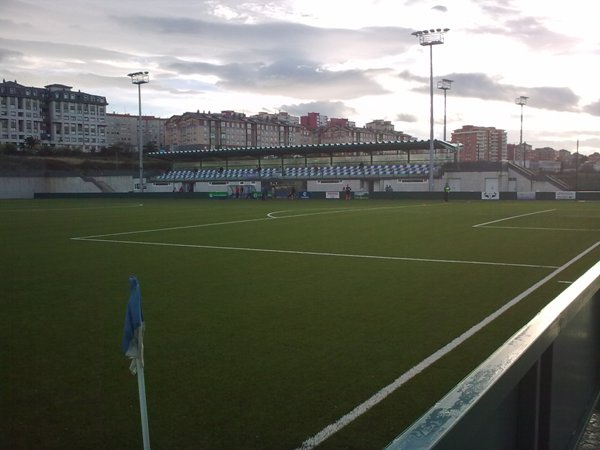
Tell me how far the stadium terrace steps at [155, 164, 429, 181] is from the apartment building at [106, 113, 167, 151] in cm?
8064

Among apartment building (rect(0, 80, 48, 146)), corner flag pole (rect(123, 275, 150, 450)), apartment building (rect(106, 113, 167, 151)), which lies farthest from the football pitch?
apartment building (rect(106, 113, 167, 151))

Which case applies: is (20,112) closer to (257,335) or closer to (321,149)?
(321,149)

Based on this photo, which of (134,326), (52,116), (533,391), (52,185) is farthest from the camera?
(52,116)

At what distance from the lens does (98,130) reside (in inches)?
5748

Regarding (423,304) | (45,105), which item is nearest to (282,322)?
(423,304)

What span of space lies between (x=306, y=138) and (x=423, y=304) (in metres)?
177

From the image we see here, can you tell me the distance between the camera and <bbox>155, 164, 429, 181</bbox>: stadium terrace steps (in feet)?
233

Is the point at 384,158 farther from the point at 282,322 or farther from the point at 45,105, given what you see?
the point at 45,105

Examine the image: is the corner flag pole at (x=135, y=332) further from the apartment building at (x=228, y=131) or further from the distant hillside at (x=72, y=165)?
the apartment building at (x=228, y=131)

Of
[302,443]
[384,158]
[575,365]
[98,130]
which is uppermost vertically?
[98,130]

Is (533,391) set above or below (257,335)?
above

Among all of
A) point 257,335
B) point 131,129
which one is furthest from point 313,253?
point 131,129

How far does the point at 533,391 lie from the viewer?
2775 mm

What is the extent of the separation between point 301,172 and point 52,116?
81269mm
